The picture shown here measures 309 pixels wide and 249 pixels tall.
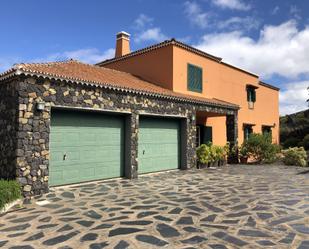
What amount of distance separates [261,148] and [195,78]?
629 cm

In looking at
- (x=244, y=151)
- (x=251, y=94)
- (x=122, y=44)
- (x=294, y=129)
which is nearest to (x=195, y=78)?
(x=244, y=151)

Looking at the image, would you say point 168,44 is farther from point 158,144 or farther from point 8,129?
point 8,129

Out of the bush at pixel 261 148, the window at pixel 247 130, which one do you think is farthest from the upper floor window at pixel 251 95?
the bush at pixel 261 148

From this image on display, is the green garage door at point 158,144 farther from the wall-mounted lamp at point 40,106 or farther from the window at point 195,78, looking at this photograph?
the wall-mounted lamp at point 40,106

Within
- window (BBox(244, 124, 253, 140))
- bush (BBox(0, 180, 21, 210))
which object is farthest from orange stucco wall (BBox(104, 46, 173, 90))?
bush (BBox(0, 180, 21, 210))

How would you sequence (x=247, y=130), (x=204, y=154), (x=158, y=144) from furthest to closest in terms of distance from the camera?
1. (x=247, y=130)
2. (x=204, y=154)
3. (x=158, y=144)

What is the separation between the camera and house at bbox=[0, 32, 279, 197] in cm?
955

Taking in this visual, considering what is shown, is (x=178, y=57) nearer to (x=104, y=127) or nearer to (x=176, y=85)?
(x=176, y=85)

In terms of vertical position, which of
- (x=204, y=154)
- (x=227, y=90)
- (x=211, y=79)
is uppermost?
(x=211, y=79)

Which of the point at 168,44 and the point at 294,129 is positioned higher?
the point at 168,44

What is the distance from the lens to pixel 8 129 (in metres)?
9.70

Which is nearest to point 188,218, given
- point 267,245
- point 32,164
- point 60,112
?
point 267,245

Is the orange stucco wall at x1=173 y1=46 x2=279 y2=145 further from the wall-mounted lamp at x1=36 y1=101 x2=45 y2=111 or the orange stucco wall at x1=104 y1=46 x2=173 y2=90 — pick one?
the wall-mounted lamp at x1=36 y1=101 x2=45 y2=111

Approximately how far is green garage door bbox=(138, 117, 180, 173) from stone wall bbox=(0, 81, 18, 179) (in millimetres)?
5611
